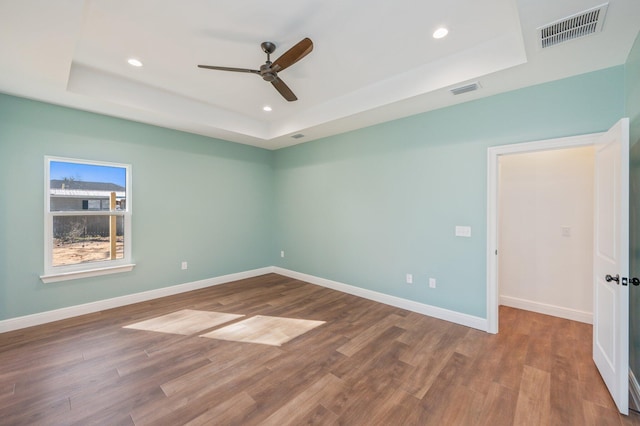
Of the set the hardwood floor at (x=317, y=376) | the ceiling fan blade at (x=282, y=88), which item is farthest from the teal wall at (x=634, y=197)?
the ceiling fan blade at (x=282, y=88)

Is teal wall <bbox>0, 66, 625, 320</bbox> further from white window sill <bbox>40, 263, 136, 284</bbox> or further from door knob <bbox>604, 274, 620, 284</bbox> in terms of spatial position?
door knob <bbox>604, 274, 620, 284</bbox>

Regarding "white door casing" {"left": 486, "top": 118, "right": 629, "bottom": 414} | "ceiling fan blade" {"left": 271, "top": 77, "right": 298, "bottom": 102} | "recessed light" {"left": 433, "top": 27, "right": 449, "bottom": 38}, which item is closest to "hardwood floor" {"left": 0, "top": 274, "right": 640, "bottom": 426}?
"white door casing" {"left": 486, "top": 118, "right": 629, "bottom": 414}

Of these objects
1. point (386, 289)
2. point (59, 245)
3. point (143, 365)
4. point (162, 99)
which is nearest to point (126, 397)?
point (143, 365)

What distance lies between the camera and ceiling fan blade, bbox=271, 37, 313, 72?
84.7 inches

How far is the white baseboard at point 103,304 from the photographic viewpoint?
3141mm

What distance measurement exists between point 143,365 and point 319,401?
1695 mm

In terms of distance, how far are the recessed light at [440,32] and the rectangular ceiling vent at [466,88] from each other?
0.63 metres

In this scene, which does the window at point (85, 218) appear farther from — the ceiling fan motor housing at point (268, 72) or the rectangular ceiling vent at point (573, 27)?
the rectangular ceiling vent at point (573, 27)

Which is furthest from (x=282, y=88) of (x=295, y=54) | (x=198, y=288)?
(x=198, y=288)

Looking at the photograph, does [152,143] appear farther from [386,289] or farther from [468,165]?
[468,165]

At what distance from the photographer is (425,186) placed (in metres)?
3.63

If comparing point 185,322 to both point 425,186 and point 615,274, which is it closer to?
point 425,186

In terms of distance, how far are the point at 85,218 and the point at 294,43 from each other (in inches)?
144

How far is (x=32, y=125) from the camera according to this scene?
3.23 meters
